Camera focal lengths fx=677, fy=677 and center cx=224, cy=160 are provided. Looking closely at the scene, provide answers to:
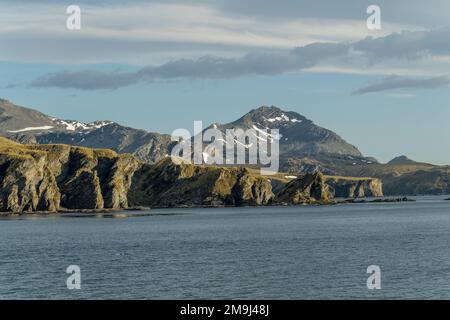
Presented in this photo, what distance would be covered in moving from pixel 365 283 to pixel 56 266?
48926 mm

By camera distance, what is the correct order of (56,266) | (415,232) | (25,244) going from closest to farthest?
(56,266), (25,244), (415,232)

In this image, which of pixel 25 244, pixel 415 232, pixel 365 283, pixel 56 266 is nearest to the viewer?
pixel 365 283

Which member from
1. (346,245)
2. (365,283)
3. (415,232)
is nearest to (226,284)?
(365,283)

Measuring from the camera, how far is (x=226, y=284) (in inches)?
3167

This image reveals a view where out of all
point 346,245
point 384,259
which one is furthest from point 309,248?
point 384,259

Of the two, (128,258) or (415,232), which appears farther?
(415,232)
